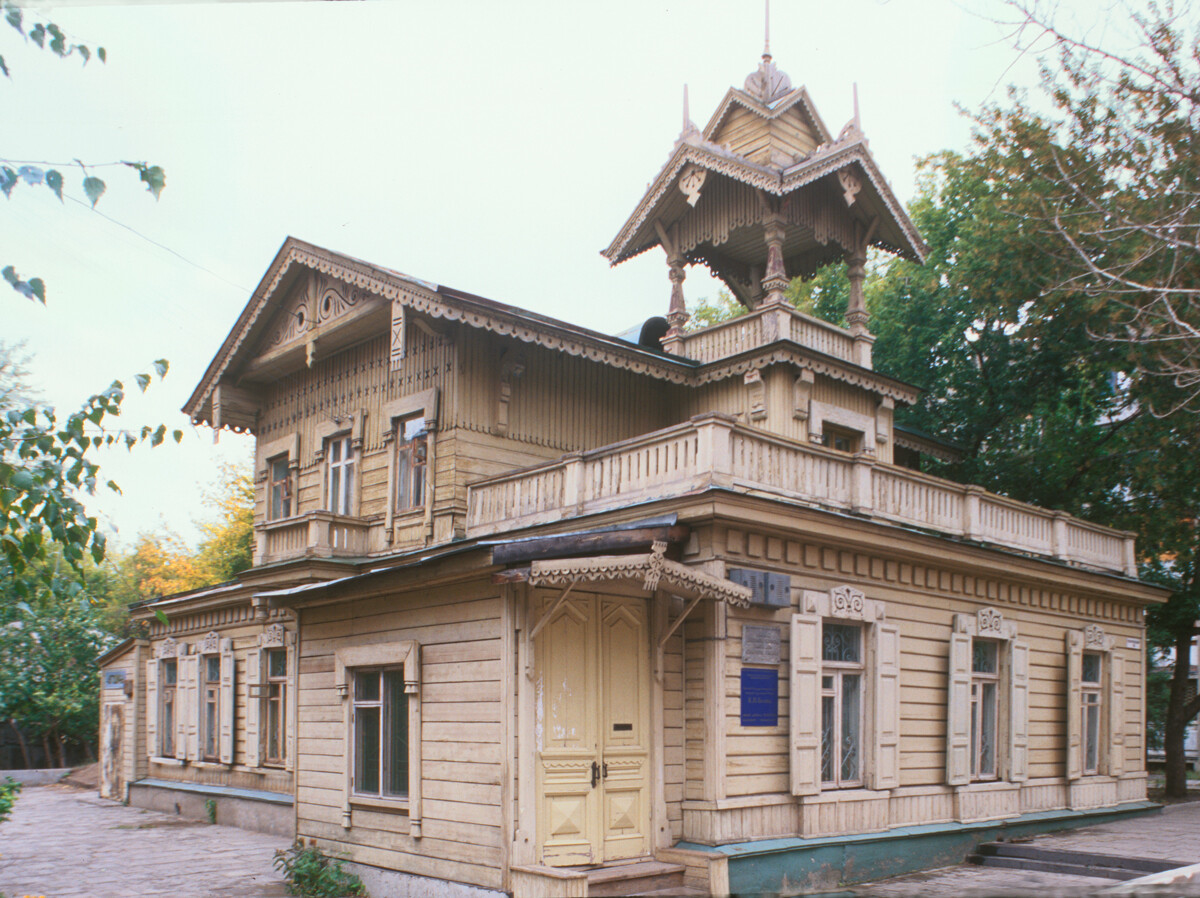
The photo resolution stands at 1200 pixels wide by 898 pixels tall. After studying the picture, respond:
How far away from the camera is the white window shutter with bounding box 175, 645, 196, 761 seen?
2092cm

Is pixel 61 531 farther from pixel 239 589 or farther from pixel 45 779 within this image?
pixel 45 779

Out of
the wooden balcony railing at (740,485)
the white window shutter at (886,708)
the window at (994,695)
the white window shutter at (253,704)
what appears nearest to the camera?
the wooden balcony railing at (740,485)

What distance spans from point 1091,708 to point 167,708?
17708 millimetres

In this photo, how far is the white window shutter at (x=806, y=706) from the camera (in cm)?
1132

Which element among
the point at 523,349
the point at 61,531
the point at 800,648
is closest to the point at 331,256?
the point at 523,349

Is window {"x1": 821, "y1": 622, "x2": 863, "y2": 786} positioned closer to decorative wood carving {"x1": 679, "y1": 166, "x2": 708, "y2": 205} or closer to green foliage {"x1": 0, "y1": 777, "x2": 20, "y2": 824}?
decorative wood carving {"x1": 679, "y1": 166, "x2": 708, "y2": 205}

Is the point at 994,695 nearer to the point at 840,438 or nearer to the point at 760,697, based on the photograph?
the point at 840,438

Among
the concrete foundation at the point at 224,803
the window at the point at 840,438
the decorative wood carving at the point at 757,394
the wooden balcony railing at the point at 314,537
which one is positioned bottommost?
the concrete foundation at the point at 224,803

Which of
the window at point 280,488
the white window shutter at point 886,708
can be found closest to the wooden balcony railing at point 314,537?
the window at point 280,488

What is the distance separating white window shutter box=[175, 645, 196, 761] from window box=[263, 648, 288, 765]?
2.84 meters

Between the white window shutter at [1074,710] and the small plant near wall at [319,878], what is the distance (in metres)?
10.6

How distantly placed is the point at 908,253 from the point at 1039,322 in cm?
438

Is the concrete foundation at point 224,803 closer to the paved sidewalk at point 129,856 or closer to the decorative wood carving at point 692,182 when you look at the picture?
the paved sidewalk at point 129,856

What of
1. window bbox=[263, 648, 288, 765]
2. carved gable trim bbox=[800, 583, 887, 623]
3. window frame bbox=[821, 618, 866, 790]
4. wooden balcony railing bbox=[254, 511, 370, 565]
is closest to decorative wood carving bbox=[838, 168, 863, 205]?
carved gable trim bbox=[800, 583, 887, 623]
